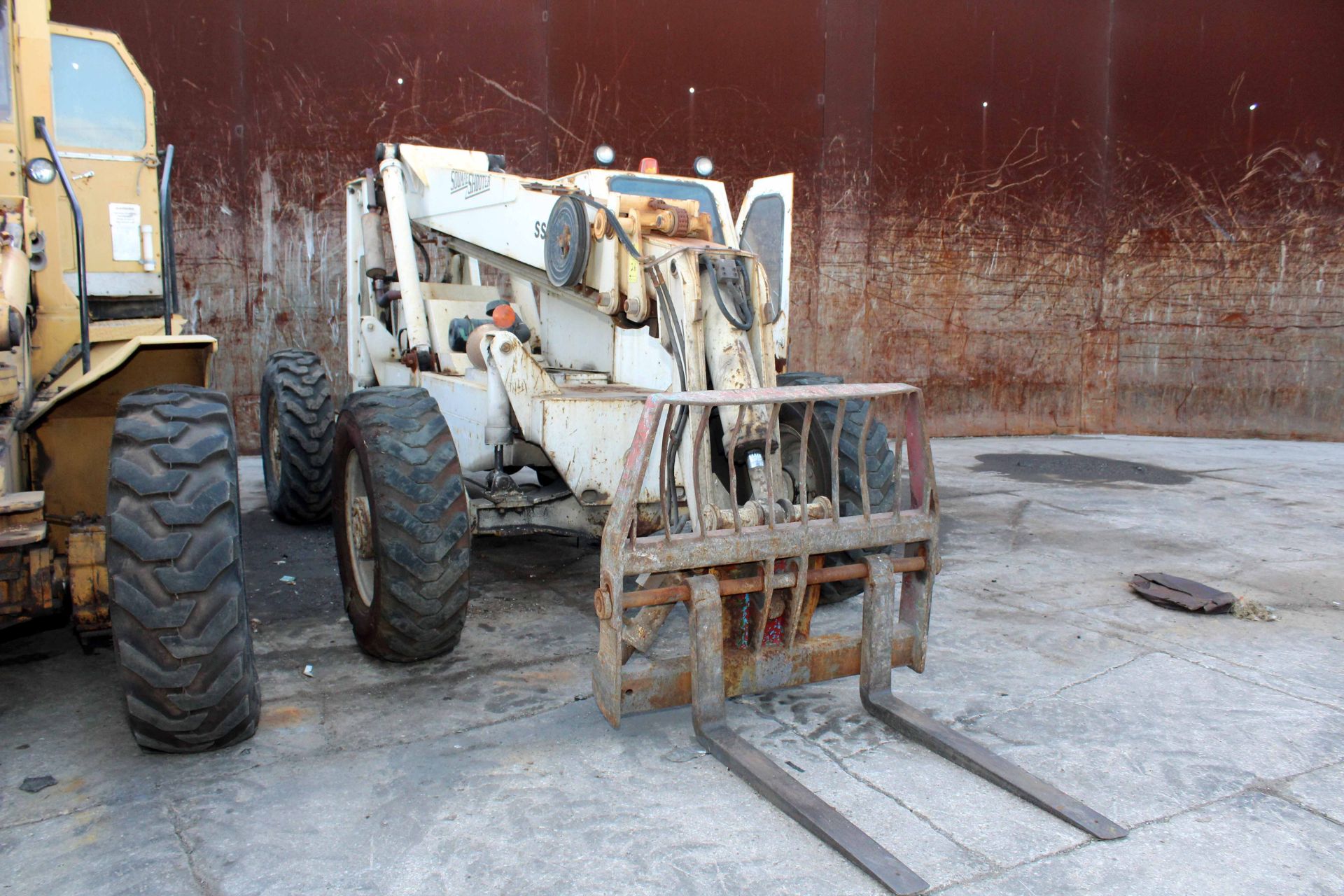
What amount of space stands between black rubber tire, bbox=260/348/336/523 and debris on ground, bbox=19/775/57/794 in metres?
3.13

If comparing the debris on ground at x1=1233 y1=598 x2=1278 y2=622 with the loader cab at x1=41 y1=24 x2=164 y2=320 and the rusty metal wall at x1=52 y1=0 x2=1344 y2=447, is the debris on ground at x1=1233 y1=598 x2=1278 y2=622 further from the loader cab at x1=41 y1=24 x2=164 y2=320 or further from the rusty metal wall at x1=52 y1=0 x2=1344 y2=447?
the rusty metal wall at x1=52 y1=0 x2=1344 y2=447

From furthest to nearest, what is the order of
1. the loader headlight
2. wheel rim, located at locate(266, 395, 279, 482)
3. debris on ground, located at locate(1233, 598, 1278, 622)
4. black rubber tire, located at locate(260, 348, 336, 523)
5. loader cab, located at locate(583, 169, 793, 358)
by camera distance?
wheel rim, located at locate(266, 395, 279, 482), black rubber tire, located at locate(260, 348, 336, 523), loader cab, located at locate(583, 169, 793, 358), debris on ground, located at locate(1233, 598, 1278, 622), the loader headlight

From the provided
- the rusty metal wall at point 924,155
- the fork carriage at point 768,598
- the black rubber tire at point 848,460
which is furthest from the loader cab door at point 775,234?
the rusty metal wall at point 924,155

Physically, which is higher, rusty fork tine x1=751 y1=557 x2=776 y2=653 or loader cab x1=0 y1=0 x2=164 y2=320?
loader cab x1=0 y1=0 x2=164 y2=320

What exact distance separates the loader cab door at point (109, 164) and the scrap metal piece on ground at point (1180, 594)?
16.9 feet

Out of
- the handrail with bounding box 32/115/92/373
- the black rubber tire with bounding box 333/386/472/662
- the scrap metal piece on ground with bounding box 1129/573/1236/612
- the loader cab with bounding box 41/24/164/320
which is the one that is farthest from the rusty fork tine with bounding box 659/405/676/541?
the scrap metal piece on ground with bounding box 1129/573/1236/612

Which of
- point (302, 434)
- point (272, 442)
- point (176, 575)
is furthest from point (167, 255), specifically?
point (272, 442)

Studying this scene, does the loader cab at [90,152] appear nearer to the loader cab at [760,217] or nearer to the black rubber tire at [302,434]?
the black rubber tire at [302,434]

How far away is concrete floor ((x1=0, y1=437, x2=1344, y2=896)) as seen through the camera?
271 centimetres

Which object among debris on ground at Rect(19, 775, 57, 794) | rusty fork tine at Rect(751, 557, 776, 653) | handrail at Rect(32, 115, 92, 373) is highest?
handrail at Rect(32, 115, 92, 373)

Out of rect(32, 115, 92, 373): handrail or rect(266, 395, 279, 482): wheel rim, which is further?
rect(266, 395, 279, 482): wheel rim

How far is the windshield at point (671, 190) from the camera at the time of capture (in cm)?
502

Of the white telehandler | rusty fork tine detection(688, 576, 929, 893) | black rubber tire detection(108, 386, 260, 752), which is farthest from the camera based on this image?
the white telehandler

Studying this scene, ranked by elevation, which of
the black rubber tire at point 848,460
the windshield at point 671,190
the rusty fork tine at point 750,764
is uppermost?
the windshield at point 671,190
